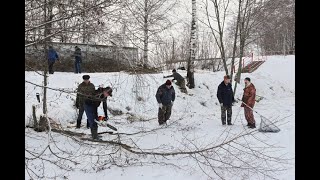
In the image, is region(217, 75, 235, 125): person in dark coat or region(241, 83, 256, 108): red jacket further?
region(217, 75, 235, 125): person in dark coat

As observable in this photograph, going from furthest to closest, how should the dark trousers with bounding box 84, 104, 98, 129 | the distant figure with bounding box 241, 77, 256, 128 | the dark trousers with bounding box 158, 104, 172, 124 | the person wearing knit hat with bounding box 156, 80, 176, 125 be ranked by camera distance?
the person wearing knit hat with bounding box 156, 80, 176, 125, the dark trousers with bounding box 158, 104, 172, 124, the distant figure with bounding box 241, 77, 256, 128, the dark trousers with bounding box 84, 104, 98, 129

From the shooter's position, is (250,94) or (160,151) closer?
(160,151)

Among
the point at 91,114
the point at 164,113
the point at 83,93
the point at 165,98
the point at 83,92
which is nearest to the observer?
the point at 83,93

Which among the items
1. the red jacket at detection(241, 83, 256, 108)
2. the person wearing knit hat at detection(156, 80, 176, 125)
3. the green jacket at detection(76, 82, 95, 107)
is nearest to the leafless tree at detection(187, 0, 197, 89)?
the person wearing knit hat at detection(156, 80, 176, 125)

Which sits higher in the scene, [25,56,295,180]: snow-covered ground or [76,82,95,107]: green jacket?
[76,82,95,107]: green jacket

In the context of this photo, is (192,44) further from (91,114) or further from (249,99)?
(91,114)

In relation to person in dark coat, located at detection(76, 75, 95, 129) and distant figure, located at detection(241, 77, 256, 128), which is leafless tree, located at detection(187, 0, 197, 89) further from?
person in dark coat, located at detection(76, 75, 95, 129)

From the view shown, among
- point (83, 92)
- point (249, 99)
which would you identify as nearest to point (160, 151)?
point (83, 92)

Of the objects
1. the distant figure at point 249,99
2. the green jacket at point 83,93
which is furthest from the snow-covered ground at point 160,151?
the distant figure at point 249,99

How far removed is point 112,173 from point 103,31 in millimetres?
3403

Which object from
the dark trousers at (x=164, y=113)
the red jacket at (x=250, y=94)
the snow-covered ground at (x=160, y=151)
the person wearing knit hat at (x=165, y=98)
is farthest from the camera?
the person wearing knit hat at (x=165, y=98)

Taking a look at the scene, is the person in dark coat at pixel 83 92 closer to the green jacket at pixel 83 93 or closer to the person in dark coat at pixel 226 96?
the green jacket at pixel 83 93

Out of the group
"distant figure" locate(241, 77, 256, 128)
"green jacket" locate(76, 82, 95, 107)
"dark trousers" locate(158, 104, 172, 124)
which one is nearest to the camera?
"green jacket" locate(76, 82, 95, 107)
